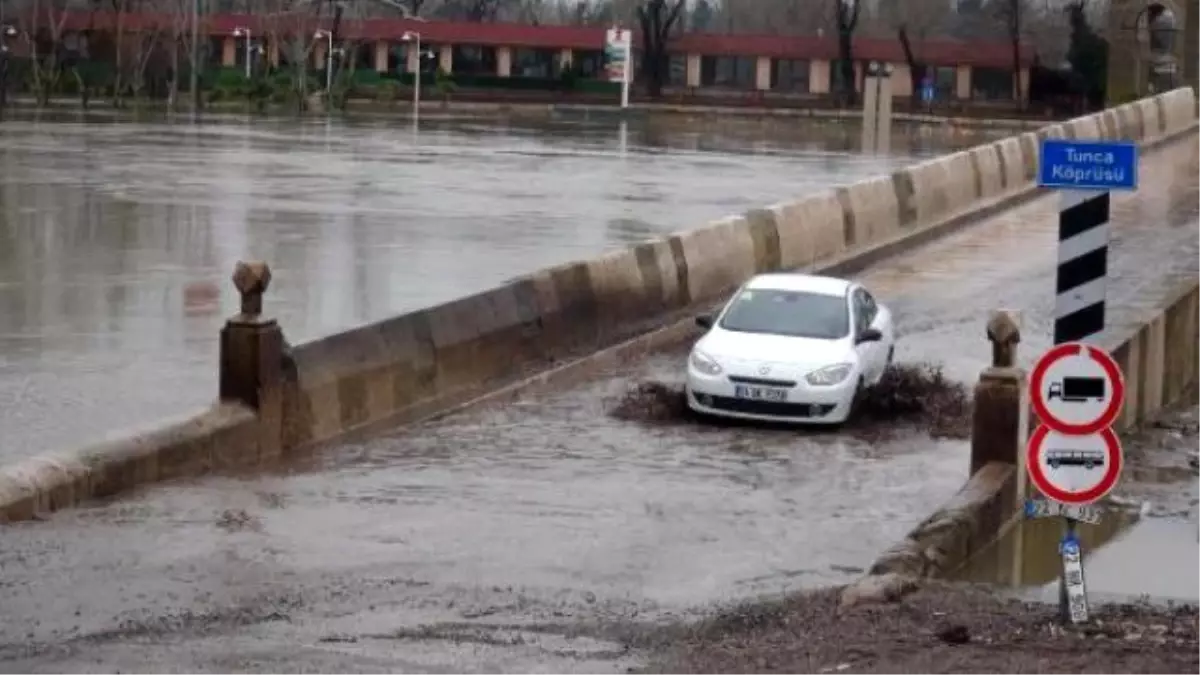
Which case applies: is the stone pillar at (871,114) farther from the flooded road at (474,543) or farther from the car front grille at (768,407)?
the car front grille at (768,407)

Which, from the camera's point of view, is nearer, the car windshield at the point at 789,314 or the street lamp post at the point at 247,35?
the car windshield at the point at 789,314

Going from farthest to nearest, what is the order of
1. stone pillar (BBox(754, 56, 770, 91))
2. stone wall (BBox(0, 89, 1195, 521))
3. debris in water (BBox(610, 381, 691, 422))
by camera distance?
stone pillar (BBox(754, 56, 770, 91)), debris in water (BBox(610, 381, 691, 422)), stone wall (BBox(0, 89, 1195, 521))

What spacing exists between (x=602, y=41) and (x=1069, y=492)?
100 metres

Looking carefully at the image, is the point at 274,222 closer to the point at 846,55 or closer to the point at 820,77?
the point at 846,55

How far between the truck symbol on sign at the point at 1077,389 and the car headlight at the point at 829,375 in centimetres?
1093

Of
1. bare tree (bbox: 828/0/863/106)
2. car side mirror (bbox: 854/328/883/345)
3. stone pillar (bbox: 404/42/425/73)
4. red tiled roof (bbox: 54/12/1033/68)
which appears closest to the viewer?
car side mirror (bbox: 854/328/883/345)

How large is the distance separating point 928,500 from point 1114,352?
3791 mm

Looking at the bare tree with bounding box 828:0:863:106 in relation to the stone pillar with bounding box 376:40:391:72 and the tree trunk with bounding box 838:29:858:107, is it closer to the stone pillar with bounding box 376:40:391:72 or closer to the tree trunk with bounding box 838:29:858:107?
the tree trunk with bounding box 838:29:858:107

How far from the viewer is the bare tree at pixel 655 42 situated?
108 m

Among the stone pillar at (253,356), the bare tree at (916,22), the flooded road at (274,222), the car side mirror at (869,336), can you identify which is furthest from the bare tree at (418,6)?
the stone pillar at (253,356)

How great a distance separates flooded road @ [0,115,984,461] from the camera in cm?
2492

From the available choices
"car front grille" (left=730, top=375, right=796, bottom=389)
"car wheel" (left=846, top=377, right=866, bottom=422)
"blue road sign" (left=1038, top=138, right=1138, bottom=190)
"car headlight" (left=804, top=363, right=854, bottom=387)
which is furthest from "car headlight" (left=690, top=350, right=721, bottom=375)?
"blue road sign" (left=1038, top=138, right=1138, bottom=190)

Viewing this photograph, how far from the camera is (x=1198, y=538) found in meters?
18.0

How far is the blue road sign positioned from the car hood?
922 centimetres
